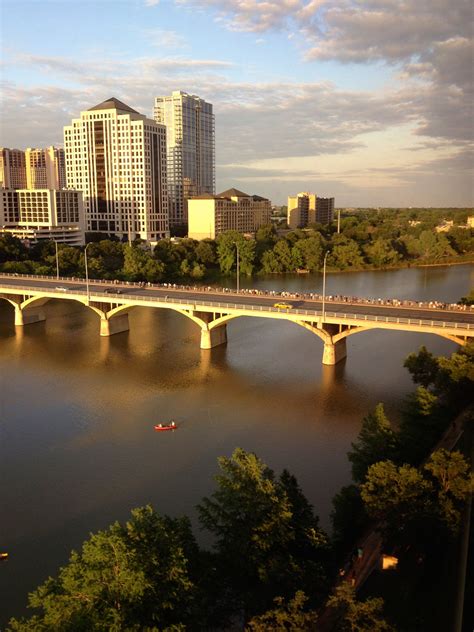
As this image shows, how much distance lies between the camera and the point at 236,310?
1553 inches

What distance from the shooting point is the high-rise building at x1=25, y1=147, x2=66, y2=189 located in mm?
161375

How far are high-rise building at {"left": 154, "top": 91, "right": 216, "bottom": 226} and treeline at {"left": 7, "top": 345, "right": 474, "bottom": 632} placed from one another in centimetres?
13775

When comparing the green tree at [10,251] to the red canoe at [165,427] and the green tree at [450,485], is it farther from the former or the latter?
the green tree at [450,485]

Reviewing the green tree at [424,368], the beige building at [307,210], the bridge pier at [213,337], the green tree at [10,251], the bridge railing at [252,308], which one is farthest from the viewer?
the beige building at [307,210]

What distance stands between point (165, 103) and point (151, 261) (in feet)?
339

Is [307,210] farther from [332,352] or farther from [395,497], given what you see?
[395,497]

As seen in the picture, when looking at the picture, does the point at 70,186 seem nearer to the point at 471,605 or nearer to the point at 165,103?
the point at 165,103

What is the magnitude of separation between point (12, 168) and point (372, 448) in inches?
6387

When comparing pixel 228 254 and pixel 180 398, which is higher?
pixel 228 254

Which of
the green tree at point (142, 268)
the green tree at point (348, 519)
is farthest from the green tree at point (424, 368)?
the green tree at point (142, 268)

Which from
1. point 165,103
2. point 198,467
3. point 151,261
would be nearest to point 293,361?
point 198,467

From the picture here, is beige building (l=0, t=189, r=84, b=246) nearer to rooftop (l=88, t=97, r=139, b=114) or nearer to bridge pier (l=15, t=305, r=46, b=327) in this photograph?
rooftop (l=88, t=97, r=139, b=114)

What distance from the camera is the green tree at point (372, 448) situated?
1853 cm

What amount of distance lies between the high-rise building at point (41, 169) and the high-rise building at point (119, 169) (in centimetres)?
4916
